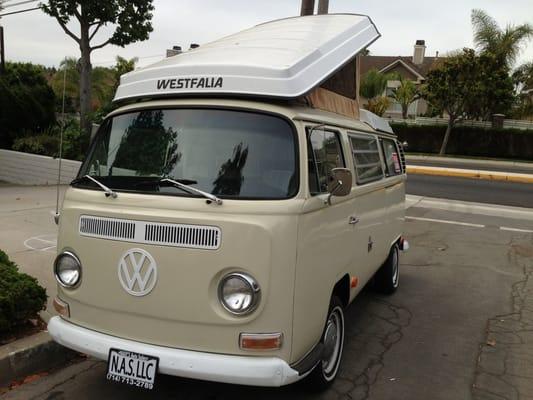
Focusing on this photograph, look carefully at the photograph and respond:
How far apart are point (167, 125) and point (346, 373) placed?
2376mm

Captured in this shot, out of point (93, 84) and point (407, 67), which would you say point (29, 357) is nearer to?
point (93, 84)

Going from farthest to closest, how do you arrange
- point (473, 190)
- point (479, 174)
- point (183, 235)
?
1. point (479, 174)
2. point (473, 190)
3. point (183, 235)

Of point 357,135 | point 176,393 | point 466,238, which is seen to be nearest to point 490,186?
point 466,238

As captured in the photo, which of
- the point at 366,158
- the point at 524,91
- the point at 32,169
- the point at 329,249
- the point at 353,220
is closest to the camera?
the point at 329,249

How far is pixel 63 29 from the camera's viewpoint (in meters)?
15.2

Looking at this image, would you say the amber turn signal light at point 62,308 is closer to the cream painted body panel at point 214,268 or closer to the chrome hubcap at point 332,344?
the cream painted body panel at point 214,268

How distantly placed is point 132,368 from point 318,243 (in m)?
1.36

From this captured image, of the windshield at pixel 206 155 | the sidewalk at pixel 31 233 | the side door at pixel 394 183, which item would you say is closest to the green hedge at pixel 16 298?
the sidewalk at pixel 31 233

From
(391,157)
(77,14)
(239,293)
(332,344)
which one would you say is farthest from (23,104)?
(239,293)

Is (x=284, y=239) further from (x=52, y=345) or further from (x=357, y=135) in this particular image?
(x=52, y=345)

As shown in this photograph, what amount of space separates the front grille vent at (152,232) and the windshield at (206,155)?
0.24m

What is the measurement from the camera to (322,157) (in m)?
3.68

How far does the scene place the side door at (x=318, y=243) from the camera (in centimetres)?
316

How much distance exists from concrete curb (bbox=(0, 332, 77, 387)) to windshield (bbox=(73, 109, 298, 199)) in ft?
4.52
